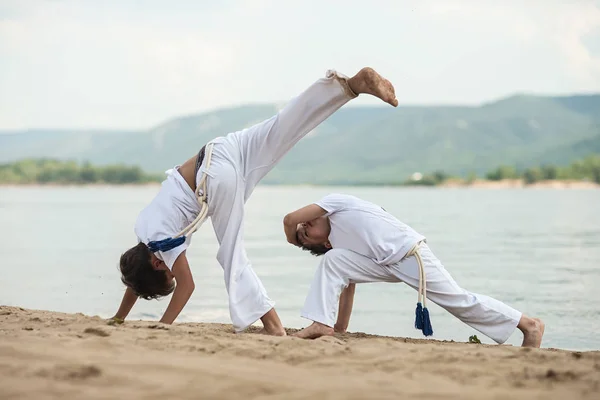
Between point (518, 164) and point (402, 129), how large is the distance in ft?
124

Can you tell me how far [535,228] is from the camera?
72.2ft

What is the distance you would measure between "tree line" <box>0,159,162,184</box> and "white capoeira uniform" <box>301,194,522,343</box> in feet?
341

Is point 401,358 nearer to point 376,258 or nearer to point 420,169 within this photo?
point 376,258

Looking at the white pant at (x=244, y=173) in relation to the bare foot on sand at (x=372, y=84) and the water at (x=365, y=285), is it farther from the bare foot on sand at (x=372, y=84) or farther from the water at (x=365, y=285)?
the water at (x=365, y=285)

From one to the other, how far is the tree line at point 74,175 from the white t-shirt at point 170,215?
103523 mm

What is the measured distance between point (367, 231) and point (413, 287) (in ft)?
1.46

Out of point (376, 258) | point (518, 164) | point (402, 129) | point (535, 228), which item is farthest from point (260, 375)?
point (402, 129)

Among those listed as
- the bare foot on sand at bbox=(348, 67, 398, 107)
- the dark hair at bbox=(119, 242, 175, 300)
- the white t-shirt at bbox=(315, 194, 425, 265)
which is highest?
the bare foot on sand at bbox=(348, 67, 398, 107)

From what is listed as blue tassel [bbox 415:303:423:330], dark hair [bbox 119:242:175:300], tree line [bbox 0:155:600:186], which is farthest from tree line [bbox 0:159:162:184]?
blue tassel [bbox 415:303:423:330]

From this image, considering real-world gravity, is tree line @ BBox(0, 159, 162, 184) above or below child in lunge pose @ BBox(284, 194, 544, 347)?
below

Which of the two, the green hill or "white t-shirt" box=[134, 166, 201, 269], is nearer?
"white t-shirt" box=[134, 166, 201, 269]

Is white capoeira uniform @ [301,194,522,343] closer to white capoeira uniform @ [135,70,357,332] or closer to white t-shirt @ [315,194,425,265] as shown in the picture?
white t-shirt @ [315,194,425,265]

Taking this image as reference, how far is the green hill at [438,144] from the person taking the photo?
155500mm

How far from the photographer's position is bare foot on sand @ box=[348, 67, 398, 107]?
5.00m
